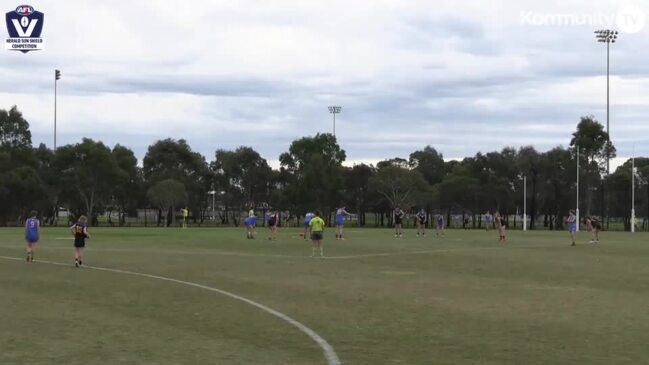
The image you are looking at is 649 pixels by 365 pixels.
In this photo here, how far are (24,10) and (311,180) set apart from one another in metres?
66.4

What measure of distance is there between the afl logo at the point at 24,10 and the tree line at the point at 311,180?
56.0m

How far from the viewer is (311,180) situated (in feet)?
346

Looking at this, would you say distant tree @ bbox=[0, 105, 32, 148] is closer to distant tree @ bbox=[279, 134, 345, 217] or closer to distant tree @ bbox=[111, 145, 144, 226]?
distant tree @ bbox=[111, 145, 144, 226]

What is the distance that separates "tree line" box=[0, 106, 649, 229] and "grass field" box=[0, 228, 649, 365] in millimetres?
Result: 77733

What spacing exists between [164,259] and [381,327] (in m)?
16.7

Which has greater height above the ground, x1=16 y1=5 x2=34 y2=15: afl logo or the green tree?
x1=16 y1=5 x2=34 y2=15: afl logo

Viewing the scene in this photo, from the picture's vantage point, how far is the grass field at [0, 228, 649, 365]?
9.54 meters

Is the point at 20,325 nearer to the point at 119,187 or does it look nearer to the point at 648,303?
the point at 648,303

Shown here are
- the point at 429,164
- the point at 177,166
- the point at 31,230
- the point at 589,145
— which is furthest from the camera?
the point at 429,164

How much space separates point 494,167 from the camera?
356 ft

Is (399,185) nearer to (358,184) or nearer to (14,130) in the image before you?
(358,184)

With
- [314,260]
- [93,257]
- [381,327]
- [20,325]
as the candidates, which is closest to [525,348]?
[381,327]

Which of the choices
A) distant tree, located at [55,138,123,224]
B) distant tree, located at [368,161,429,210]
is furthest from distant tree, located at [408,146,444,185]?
distant tree, located at [55,138,123,224]

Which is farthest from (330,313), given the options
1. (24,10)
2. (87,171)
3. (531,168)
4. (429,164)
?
(429,164)
